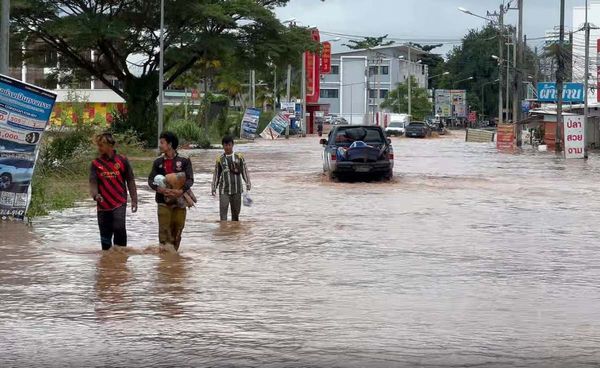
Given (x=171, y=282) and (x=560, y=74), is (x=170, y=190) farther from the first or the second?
(x=560, y=74)

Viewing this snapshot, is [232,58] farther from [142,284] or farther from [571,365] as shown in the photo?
[571,365]

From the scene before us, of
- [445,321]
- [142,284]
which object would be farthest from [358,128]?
[445,321]

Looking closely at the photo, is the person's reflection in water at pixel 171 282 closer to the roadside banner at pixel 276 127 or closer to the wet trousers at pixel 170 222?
the wet trousers at pixel 170 222

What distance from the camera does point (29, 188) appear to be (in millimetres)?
17891

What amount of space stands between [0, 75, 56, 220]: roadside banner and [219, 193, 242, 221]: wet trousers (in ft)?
10.5

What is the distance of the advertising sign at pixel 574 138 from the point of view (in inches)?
1841

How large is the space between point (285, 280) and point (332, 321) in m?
2.84

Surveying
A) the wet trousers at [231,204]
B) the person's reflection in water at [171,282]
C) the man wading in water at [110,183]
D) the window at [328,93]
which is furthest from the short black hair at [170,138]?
the window at [328,93]

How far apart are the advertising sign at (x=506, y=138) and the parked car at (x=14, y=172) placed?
44.9 metres

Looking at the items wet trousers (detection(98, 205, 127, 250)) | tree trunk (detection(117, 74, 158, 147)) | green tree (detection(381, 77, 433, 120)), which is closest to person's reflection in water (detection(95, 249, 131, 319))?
wet trousers (detection(98, 205, 127, 250))

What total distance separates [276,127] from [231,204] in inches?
2398

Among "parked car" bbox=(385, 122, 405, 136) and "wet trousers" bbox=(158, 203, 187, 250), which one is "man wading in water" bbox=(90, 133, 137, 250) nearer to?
"wet trousers" bbox=(158, 203, 187, 250)

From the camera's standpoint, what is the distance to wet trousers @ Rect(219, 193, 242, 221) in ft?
61.0

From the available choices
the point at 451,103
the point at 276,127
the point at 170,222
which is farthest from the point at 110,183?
the point at 451,103
